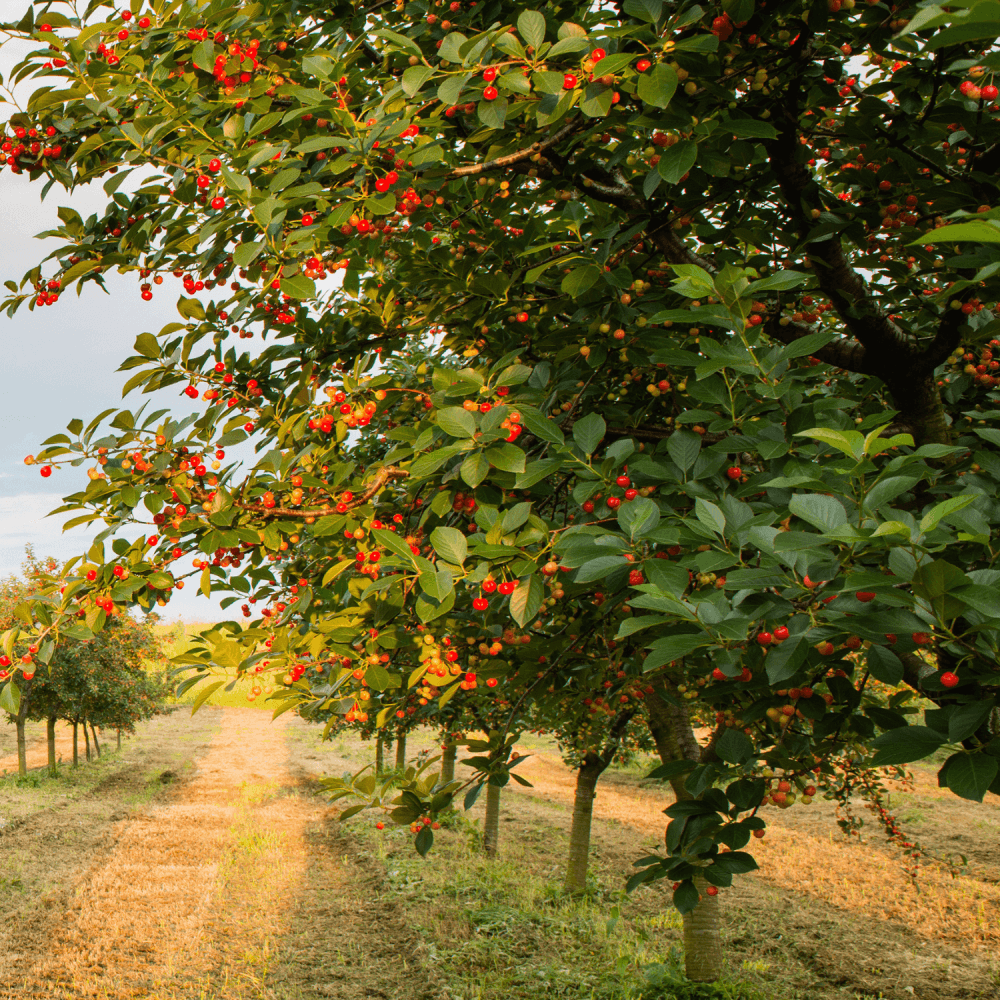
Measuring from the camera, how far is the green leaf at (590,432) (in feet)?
5.97

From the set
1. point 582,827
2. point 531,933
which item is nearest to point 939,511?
point 531,933

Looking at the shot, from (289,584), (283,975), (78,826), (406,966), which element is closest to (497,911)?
(406,966)

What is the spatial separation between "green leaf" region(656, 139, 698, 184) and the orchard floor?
604cm

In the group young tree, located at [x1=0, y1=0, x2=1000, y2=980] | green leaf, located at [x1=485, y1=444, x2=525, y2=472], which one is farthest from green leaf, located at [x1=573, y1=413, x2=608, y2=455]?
green leaf, located at [x1=485, y1=444, x2=525, y2=472]

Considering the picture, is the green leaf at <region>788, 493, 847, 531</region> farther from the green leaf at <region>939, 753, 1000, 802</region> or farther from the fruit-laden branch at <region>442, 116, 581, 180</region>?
the fruit-laden branch at <region>442, 116, 581, 180</region>

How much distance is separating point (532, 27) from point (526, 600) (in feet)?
4.14

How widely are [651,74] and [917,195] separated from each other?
138cm

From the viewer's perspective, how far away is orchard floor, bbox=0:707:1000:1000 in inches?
251

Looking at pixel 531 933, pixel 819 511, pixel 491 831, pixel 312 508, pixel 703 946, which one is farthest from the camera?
pixel 491 831

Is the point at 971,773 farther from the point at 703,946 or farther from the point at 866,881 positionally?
the point at 866,881

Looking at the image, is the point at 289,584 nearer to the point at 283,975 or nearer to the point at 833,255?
the point at 833,255

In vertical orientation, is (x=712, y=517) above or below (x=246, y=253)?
below

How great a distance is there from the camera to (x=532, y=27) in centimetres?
147

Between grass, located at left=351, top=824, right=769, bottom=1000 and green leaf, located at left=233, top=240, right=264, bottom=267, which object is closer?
green leaf, located at left=233, top=240, right=264, bottom=267
